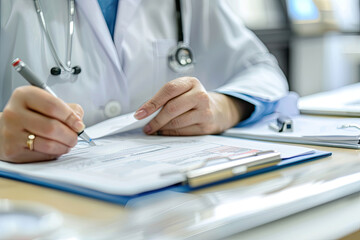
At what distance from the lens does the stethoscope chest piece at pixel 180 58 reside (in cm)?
110

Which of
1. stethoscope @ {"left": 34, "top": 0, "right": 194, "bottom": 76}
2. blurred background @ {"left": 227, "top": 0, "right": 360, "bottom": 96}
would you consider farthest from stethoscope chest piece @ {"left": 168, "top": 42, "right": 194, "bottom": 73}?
blurred background @ {"left": 227, "top": 0, "right": 360, "bottom": 96}

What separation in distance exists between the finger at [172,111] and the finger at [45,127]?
0.76 ft

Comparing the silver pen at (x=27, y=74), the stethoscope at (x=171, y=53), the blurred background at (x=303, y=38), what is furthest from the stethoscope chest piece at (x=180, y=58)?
the blurred background at (x=303, y=38)

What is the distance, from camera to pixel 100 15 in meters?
0.98

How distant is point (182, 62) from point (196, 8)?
0.60 ft

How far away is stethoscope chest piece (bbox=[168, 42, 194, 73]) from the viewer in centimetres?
110

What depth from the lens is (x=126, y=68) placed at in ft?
3.40

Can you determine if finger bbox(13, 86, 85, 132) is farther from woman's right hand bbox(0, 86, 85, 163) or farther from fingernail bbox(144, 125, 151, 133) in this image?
fingernail bbox(144, 125, 151, 133)

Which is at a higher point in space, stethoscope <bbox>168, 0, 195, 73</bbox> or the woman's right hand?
stethoscope <bbox>168, 0, 195, 73</bbox>

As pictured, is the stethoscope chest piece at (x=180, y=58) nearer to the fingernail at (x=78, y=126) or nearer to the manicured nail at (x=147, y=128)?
the manicured nail at (x=147, y=128)

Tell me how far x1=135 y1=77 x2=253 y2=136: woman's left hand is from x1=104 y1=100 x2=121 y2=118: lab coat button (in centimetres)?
14

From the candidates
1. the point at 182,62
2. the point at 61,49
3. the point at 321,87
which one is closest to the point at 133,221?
the point at 61,49

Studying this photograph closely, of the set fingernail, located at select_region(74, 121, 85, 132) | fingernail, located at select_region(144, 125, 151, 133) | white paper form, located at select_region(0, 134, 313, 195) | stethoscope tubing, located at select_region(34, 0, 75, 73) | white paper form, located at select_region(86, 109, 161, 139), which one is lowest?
white paper form, located at select_region(0, 134, 313, 195)

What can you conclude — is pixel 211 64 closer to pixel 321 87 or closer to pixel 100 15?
pixel 100 15
